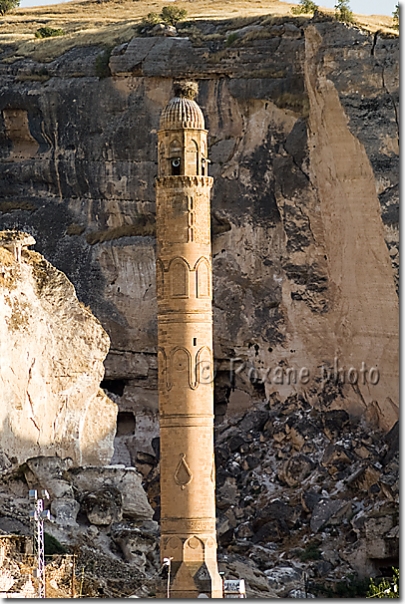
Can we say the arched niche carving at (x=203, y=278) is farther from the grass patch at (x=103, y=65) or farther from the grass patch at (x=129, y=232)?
the grass patch at (x=103, y=65)

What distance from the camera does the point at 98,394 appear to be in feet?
167

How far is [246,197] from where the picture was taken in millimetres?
57969

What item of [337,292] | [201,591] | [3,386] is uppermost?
[337,292]

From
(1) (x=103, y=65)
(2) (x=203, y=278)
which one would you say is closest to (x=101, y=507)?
(2) (x=203, y=278)

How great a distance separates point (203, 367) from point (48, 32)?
85.0ft

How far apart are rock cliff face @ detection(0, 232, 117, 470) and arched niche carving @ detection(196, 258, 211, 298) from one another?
7287 millimetres

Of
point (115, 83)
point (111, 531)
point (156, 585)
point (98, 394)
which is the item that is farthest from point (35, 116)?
point (156, 585)

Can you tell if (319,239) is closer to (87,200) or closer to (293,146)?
(293,146)

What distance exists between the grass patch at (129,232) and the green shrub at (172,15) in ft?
17.5

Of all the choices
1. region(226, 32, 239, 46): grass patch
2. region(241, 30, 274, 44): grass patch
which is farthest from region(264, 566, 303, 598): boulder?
region(226, 32, 239, 46): grass patch

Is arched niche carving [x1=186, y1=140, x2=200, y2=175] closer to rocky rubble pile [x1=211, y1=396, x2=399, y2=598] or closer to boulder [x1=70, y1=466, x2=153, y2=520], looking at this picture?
boulder [x1=70, y1=466, x2=153, y2=520]

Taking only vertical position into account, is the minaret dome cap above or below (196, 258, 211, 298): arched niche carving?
above

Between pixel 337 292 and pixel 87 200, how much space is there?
750 cm

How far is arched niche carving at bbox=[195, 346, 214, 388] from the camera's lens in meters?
40.5
